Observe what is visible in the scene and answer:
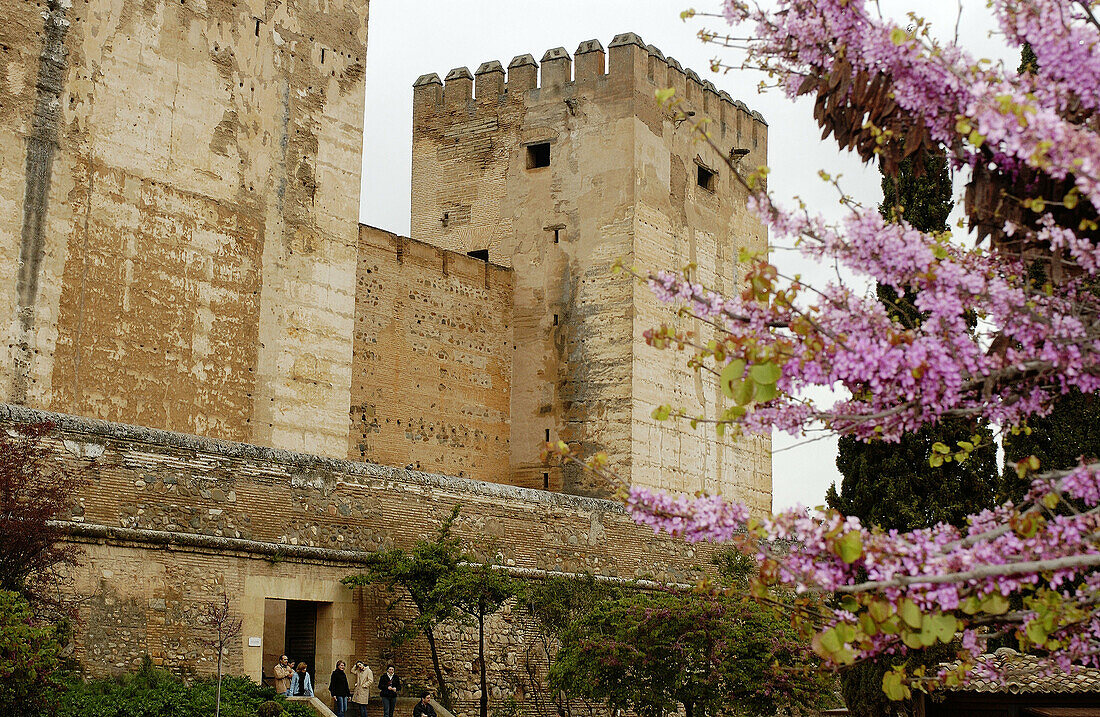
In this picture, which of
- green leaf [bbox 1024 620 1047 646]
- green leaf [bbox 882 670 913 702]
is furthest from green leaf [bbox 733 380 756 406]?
green leaf [bbox 1024 620 1047 646]

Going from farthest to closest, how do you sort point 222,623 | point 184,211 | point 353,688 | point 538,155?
point 538,155, point 184,211, point 353,688, point 222,623

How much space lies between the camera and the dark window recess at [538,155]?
2344cm

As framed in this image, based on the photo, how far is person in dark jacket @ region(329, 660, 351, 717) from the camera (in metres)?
14.2

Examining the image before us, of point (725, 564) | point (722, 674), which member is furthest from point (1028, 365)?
point (725, 564)

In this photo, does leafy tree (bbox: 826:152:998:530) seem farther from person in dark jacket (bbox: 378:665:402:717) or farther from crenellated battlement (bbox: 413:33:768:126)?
crenellated battlement (bbox: 413:33:768:126)

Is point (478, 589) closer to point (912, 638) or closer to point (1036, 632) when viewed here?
point (1036, 632)

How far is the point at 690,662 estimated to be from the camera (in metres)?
14.0

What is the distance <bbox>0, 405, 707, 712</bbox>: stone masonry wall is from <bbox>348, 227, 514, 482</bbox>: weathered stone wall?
150 inches

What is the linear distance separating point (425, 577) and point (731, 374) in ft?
33.8

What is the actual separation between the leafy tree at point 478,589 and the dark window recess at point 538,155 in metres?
9.89

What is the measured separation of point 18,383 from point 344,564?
4090 millimetres

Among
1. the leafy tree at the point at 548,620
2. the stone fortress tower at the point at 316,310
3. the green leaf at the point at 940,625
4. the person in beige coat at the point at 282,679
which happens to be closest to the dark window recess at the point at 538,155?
the stone fortress tower at the point at 316,310

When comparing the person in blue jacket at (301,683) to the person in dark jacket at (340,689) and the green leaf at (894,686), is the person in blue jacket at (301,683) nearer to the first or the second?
the person in dark jacket at (340,689)

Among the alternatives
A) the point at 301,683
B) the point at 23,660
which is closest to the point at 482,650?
the point at 301,683
